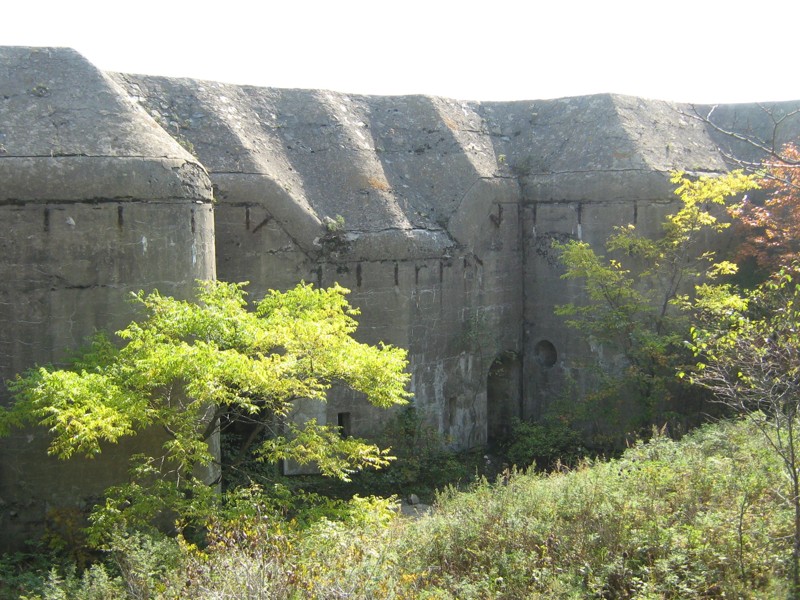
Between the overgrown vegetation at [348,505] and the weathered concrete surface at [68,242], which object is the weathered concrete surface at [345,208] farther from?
the overgrown vegetation at [348,505]

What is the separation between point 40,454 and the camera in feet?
30.5

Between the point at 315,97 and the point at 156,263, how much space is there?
6.22 meters

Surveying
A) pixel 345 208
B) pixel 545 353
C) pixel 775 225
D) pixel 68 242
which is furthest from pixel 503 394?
pixel 68 242

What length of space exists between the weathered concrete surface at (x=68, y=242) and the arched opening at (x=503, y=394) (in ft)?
26.7

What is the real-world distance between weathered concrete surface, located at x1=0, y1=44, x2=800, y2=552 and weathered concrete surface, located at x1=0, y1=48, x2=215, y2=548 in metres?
0.02

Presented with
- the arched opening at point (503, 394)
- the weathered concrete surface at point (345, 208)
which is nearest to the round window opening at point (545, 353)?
the weathered concrete surface at point (345, 208)

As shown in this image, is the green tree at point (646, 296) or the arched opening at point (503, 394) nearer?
the green tree at point (646, 296)

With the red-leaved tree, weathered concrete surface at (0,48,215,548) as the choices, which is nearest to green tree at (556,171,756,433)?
the red-leaved tree

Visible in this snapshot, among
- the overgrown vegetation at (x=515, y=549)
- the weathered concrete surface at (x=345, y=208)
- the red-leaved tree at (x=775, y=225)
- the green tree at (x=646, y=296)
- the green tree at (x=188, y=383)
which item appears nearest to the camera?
the overgrown vegetation at (x=515, y=549)

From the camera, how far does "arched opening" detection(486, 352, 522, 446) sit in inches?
655

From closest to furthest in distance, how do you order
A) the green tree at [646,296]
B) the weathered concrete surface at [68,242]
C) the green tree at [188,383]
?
the green tree at [188,383] → the weathered concrete surface at [68,242] → the green tree at [646,296]

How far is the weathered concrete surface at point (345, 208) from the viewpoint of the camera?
9344mm

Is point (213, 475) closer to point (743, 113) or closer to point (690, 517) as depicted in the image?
point (690, 517)

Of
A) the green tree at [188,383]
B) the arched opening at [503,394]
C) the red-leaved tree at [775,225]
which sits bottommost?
the arched opening at [503,394]
